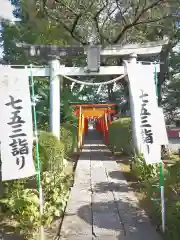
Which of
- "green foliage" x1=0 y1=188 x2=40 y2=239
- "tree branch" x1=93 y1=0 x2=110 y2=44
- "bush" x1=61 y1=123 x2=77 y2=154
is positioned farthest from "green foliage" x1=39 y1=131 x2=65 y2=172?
"tree branch" x1=93 y1=0 x2=110 y2=44

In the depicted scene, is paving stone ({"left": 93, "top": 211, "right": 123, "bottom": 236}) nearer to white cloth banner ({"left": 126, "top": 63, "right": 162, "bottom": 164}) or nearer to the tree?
white cloth banner ({"left": 126, "top": 63, "right": 162, "bottom": 164})

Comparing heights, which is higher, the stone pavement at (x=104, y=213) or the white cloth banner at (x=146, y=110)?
the white cloth banner at (x=146, y=110)

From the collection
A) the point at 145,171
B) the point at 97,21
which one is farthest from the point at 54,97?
the point at 97,21

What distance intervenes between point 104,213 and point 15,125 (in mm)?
2288

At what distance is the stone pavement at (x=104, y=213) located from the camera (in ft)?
15.9

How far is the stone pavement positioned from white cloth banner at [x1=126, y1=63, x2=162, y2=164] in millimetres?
1103

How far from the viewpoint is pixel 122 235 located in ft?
15.6

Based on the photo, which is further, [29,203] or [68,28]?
[68,28]

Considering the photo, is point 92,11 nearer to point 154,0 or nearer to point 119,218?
point 154,0

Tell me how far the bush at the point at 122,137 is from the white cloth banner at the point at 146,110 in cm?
655

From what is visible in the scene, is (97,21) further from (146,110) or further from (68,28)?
(146,110)

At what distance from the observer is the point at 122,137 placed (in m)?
12.8

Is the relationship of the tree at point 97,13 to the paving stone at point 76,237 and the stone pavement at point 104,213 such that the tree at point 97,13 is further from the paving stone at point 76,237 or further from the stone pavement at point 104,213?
the paving stone at point 76,237

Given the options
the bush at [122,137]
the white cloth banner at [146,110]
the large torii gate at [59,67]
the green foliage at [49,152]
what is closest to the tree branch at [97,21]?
the large torii gate at [59,67]
